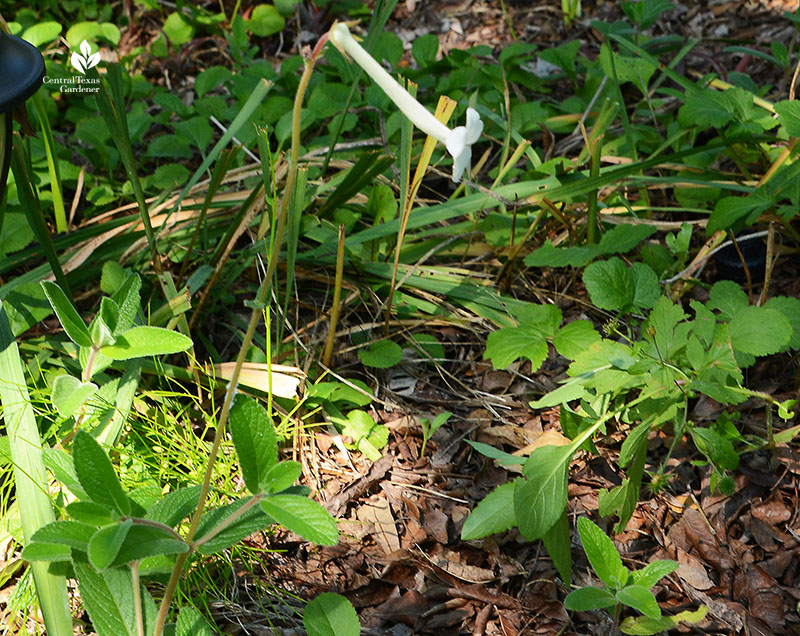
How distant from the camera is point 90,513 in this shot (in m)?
1.06

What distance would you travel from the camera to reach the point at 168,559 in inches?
50.3

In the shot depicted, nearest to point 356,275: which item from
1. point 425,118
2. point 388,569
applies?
point 388,569

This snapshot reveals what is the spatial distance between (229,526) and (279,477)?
0.16 metres

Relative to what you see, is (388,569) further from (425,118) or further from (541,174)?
(541,174)

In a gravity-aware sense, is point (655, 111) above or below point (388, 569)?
above

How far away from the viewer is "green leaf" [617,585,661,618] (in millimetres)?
1256

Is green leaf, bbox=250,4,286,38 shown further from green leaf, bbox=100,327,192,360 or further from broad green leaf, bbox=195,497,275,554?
broad green leaf, bbox=195,497,275,554

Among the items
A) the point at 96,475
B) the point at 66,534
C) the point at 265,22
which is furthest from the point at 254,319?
the point at 265,22

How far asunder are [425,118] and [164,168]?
1610mm

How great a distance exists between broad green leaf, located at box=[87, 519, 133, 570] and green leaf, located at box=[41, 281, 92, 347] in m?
0.39

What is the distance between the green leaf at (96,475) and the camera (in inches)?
40.9

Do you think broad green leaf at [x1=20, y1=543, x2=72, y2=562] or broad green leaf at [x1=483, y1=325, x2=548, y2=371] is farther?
broad green leaf at [x1=483, y1=325, x2=548, y2=371]

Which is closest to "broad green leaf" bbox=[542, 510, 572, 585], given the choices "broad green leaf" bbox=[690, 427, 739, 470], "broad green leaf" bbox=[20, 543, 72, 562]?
"broad green leaf" bbox=[690, 427, 739, 470]

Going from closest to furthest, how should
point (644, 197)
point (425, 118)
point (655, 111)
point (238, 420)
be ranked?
point (425, 118) < point (238, 420) < point (644, 197) < point (655, 111)
